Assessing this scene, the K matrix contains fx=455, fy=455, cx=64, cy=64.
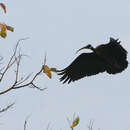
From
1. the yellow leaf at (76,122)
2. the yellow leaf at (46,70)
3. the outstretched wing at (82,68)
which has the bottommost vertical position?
the outstretched wing at (82,68)

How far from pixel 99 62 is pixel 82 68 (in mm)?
641

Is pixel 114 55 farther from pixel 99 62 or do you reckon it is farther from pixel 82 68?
pixel 82 68

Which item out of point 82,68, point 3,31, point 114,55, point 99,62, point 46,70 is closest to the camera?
point 3,31

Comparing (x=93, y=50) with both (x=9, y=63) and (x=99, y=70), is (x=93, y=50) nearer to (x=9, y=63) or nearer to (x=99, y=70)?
(x=99, y=70)

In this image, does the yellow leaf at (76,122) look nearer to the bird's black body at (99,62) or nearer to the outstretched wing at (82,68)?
the bird's black body at (99,62)

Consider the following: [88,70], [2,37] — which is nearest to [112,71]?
[88,70]

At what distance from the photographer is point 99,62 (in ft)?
38.9

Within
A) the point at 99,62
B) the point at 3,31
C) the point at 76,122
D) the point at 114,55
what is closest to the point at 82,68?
the point at 99,62

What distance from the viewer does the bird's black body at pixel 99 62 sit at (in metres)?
10.9

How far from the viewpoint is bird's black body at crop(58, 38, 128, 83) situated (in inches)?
427

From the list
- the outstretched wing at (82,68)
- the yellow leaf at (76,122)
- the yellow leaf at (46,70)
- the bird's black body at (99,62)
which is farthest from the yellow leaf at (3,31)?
the outstretched wing at (82,68)

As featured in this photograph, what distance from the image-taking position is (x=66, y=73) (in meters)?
12.1

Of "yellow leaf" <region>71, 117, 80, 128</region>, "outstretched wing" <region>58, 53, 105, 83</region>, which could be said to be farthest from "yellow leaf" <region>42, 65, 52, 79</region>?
"outstretched wing" <region>58, 53, 105, 83</region>

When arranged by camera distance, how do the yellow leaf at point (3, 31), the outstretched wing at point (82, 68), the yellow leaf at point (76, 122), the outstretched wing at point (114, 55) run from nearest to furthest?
the yellow leaf at point (3, 31) < the yellow leaf at point (76, 122) < the outstretched wing at point (114, 55) < the outstretched wing at point (82, 68)
